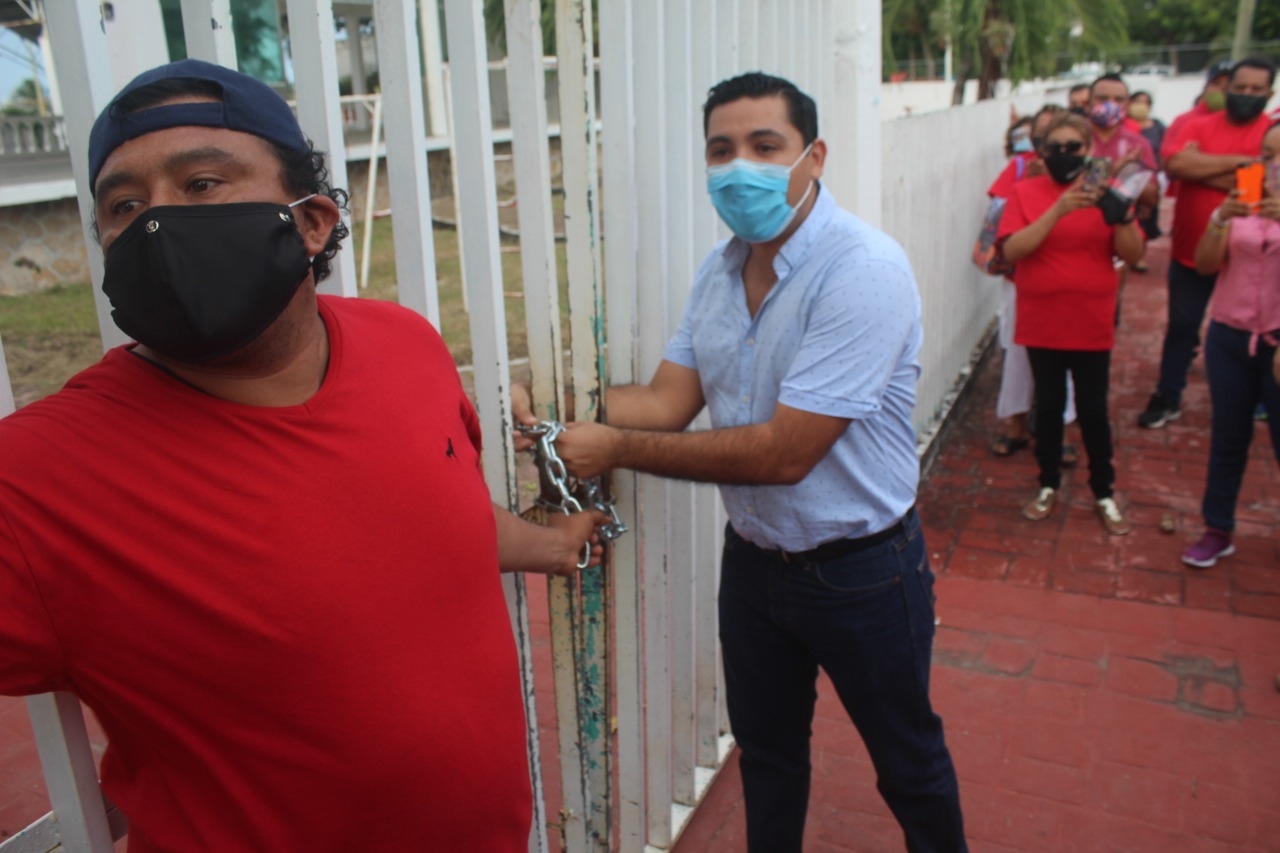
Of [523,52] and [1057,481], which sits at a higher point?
[523,52]

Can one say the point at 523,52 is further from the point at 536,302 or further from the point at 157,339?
the point at 157,339

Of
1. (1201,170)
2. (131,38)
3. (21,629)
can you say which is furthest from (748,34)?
(1201,170)

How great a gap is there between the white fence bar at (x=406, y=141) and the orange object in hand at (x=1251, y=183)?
372cm

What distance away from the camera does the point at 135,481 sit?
3.96 feet

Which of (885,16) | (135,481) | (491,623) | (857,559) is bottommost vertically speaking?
(857,559)

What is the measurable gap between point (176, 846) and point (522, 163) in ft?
4.26

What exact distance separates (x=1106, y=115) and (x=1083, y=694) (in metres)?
4.05

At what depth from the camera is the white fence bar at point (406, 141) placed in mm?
1658

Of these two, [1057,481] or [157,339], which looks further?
[1057,481]

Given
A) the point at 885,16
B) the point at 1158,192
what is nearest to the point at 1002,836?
the point at 1158,192

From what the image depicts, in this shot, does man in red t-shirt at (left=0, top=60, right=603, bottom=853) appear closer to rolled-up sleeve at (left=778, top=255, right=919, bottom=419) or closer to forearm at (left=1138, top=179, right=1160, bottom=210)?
rolled-up sleeve at (left=778, top=255, right=919, bottom=419)

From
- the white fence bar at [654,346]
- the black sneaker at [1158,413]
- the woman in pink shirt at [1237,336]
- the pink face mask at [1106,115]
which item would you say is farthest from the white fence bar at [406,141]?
the black sneaker at [1158,413]

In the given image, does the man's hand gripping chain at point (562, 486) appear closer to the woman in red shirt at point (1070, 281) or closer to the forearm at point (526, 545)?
the forearm at point (526, 545)

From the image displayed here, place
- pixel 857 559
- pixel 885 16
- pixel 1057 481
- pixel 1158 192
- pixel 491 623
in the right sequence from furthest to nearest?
pixel 885 16 → pixel 1158 192 → pixel 1057 481 → pixel 857 559 → pixel 491 623
